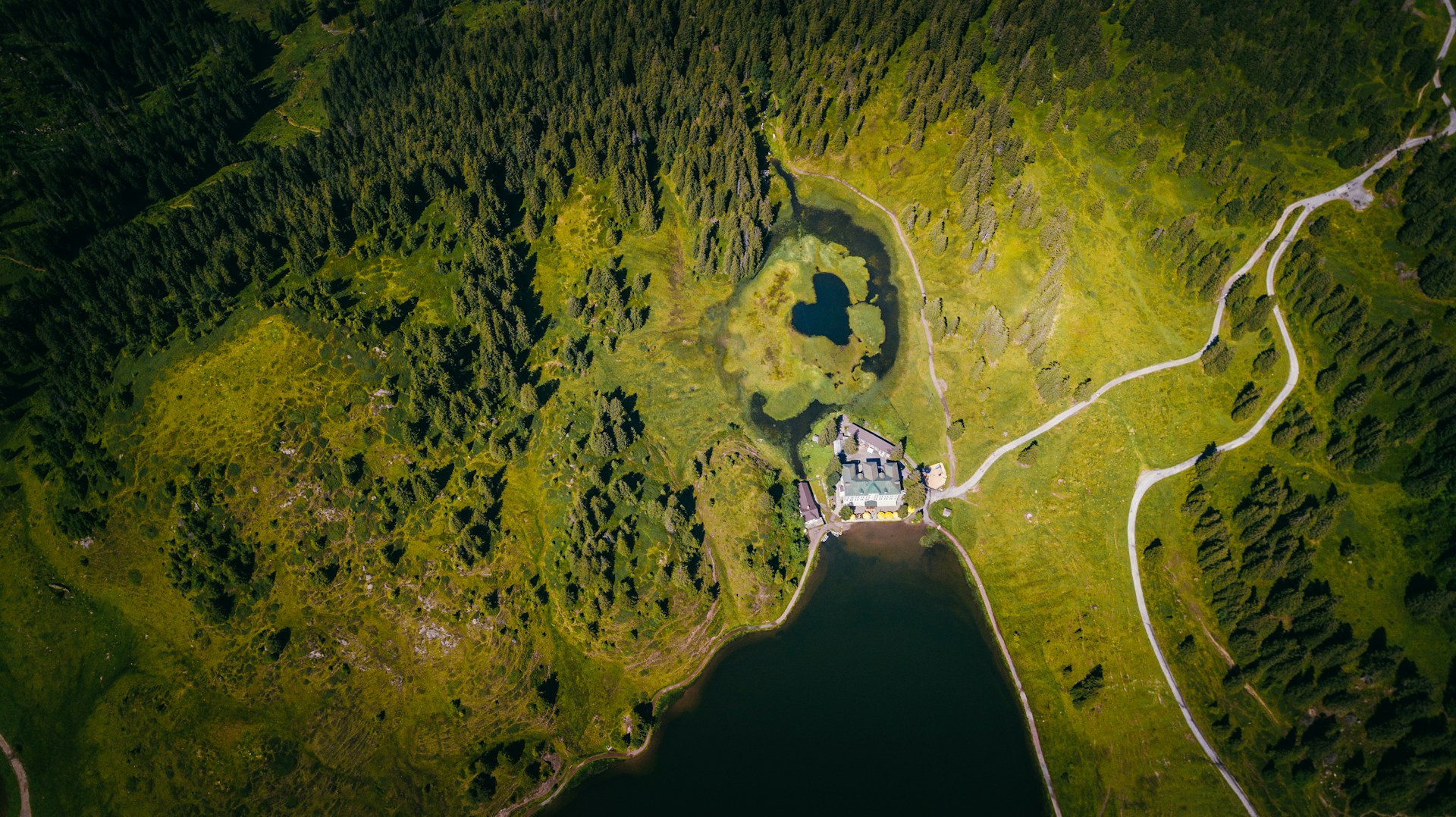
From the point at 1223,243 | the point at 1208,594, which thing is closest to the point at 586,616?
the point at 1208,594

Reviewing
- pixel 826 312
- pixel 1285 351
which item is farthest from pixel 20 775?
pixel 1285 351

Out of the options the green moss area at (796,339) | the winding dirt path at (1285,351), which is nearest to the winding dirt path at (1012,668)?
the winding dirt path at (1285,351)

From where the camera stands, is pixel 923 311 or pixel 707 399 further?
pixel 923 311

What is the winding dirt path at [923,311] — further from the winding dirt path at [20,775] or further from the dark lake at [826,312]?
the winding dirt path at [20,775]

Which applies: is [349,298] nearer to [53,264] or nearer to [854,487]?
[53,264]

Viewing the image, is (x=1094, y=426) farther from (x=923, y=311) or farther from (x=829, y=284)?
(x=829, y=284)

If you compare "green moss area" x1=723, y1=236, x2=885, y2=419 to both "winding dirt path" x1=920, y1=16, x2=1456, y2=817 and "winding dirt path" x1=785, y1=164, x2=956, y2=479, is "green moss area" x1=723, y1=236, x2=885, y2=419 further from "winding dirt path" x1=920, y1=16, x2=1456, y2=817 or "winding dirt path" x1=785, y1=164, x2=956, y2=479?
"winding dirt path" x1=920, y1=16, x2=1456, y2=817
